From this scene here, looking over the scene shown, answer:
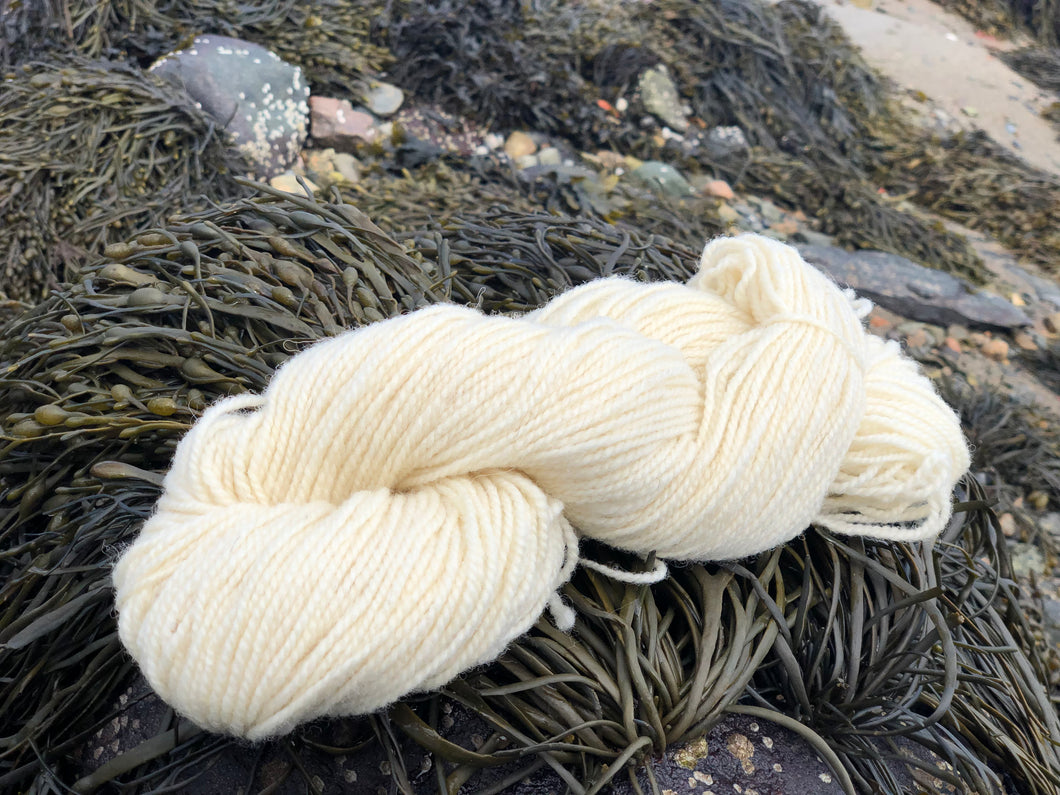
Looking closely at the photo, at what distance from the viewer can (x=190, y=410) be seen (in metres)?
1.15

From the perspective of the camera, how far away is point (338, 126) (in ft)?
10.5

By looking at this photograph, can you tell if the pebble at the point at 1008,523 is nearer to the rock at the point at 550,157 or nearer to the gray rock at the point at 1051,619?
the gray rock at the point at 1051,619

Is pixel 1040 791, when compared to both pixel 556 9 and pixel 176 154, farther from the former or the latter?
pixel 556 9

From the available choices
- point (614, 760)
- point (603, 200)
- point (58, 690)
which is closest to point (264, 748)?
point (58, 690)

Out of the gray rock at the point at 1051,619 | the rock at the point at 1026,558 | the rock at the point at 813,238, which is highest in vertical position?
the rock at the point at 813,238

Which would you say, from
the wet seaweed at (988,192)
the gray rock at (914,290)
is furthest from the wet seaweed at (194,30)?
the wet seaweed at (988,192)

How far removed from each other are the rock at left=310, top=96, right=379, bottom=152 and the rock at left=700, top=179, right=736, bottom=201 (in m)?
1.64

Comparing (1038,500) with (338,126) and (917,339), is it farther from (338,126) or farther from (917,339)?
(338,126)

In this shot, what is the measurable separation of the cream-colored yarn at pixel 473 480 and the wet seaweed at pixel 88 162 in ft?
6.08

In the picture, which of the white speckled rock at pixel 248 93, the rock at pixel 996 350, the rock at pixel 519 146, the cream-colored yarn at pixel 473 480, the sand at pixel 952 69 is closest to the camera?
the cream-colored yarn at pixel 473 480

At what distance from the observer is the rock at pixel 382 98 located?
344 centimetres

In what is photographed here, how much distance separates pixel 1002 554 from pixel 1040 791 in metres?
0.40

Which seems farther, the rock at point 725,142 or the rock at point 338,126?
the rock at point 725,142

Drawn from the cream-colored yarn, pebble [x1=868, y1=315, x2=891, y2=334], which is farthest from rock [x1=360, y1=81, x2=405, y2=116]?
the cream-colored yarn
